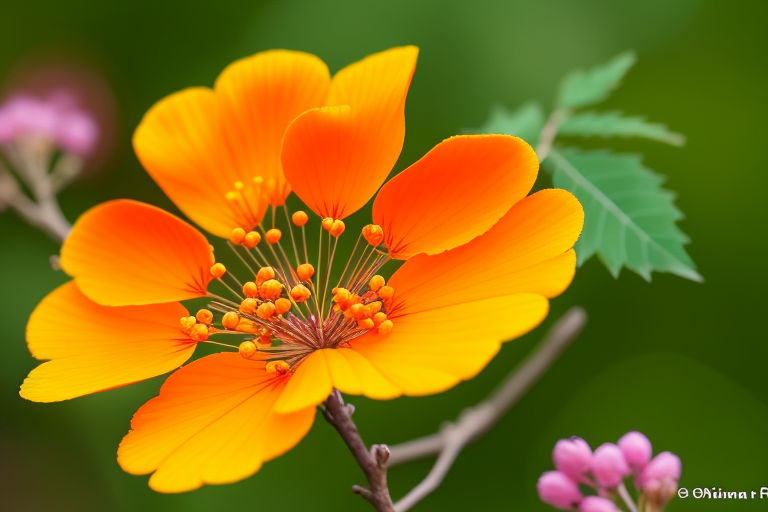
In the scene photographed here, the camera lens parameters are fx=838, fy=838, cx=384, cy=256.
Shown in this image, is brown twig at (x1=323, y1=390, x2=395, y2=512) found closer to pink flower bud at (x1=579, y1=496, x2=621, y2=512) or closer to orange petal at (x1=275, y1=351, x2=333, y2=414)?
orange petal at (x1=275, y1=351, x2=333, y2=414)

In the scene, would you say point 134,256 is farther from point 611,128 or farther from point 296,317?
point 611,128

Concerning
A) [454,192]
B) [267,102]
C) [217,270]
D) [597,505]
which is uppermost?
[267,102]

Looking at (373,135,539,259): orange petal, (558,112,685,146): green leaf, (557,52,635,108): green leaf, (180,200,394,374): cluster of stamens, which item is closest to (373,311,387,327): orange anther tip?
(180,200,394,374): cluster of stamens

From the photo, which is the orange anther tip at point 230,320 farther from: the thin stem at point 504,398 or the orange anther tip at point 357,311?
the thin stem at point 504,398

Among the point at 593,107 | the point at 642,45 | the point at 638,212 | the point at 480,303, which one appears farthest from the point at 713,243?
the point at 480,303

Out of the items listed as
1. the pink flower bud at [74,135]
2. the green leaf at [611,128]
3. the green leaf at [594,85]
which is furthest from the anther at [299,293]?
the pink flower bud at [74,135]

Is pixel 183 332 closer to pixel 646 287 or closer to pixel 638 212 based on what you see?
pixel 638 212

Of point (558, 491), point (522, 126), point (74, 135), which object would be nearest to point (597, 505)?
point (558, 491)

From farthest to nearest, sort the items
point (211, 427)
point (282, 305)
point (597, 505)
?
point (282, 305) → point (211, 427) → point (597, 505)
